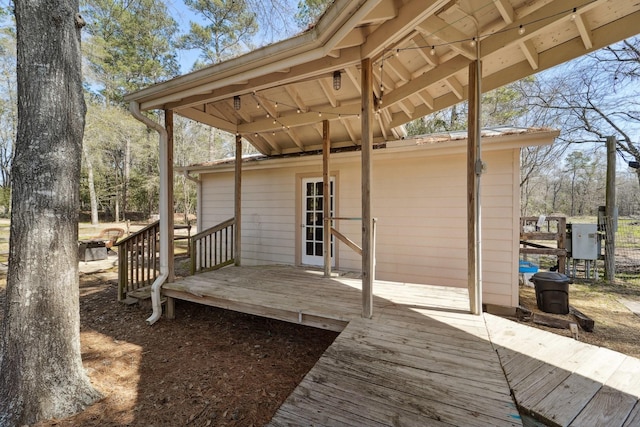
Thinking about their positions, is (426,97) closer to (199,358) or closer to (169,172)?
(169,172)

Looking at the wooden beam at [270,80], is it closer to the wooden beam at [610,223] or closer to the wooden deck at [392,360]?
the wooden deck at [392,360]

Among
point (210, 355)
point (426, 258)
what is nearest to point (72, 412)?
point (210, 355)

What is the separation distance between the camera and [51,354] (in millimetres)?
2211

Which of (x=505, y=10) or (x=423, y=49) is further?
(x=423, y=49)

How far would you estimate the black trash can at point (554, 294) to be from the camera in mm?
4172

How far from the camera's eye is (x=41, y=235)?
7.11 ft

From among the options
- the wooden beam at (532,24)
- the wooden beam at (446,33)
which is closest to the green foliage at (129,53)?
the wooden beam at (446,33)

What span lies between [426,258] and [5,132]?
27.2m

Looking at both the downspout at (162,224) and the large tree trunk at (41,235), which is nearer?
the large tree trunk at (41,235)

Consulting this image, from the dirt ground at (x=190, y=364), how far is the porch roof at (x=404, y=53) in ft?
10.2

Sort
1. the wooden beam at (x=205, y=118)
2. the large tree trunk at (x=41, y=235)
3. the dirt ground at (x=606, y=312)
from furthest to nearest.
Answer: the wooden beam at (x=205, y=118) < the dirt ground at (x=606, y=312) < the large tree trunk at (x=41, y=235)

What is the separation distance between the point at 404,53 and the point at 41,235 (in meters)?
3.86

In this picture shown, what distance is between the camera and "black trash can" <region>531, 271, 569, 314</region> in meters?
4.17

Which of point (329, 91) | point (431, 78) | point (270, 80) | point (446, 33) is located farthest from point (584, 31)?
point (270, 80)
